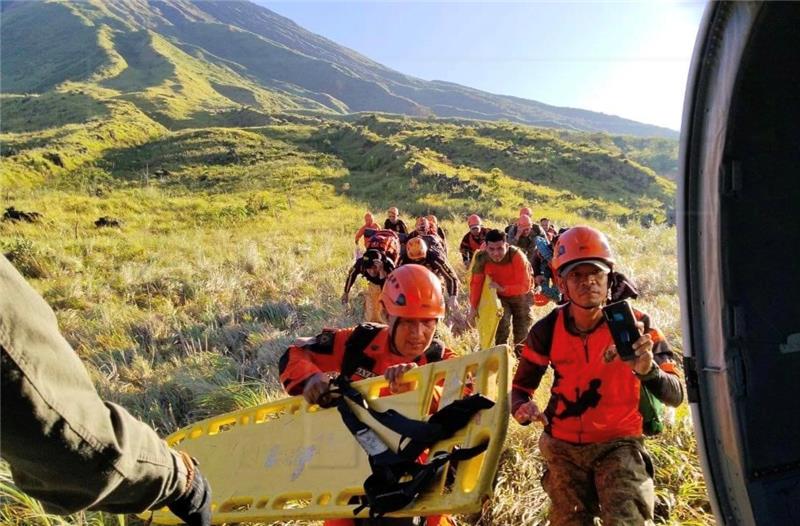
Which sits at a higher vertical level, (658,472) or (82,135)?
(658,472)

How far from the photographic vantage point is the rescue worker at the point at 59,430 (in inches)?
49.4

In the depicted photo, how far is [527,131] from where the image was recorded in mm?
59875

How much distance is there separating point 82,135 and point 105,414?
173ft

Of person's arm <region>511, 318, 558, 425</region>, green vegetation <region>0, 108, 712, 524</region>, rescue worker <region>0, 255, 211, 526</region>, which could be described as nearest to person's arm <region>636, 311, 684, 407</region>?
person's arm <region>511, 318, 558, 425</region>

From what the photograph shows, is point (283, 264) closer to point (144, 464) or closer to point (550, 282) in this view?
point (550, 282)

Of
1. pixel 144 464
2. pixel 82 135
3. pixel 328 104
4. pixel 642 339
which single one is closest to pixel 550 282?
pixel 642 339

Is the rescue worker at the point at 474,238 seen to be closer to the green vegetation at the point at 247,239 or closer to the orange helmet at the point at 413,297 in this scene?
the green vegetation at the point at 247,239

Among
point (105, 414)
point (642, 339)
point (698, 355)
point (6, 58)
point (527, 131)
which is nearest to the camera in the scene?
point (105, 414)

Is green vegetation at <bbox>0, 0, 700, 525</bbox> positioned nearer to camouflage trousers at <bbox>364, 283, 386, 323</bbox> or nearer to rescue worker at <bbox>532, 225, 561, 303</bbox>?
camouflage trousers at <bbox>364, 283, 386, 323</bbox>

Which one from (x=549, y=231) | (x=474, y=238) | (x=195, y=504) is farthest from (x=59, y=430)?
(x=549, y=231)

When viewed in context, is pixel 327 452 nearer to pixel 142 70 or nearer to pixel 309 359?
pixel 309 359

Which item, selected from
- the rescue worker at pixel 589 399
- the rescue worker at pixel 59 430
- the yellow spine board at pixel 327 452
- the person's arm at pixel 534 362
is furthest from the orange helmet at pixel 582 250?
the rescue worker at pixel 59 430

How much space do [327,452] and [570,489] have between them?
1.28 metres

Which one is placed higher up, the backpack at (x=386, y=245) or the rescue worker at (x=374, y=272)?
the backpack at (x=386, y=245)
